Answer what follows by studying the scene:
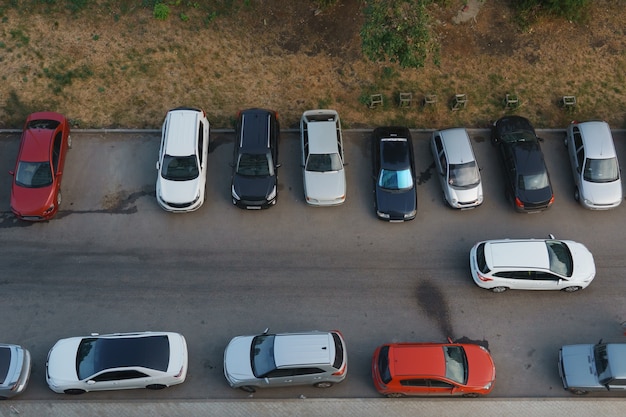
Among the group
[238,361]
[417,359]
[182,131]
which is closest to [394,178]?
[417,359]

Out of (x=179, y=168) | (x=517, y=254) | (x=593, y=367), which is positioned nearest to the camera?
(x=593, y=367)

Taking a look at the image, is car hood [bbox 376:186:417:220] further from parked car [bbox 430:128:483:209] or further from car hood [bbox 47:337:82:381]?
car hood [bbox 47:337:82:381]

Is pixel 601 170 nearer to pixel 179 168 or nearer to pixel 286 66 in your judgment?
pixel 286 66

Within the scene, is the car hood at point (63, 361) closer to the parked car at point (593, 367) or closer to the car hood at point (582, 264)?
the parked car at point (593, 367)

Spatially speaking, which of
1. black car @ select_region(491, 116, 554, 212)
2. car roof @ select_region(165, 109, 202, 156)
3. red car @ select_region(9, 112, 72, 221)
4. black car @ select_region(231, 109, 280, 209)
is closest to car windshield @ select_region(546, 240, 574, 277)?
black car @ select_region(491, 116, 554, 212)

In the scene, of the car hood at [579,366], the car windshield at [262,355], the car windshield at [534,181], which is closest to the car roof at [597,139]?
the car windshield at [534,181]

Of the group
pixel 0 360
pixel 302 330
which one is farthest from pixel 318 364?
pixel 0 360
